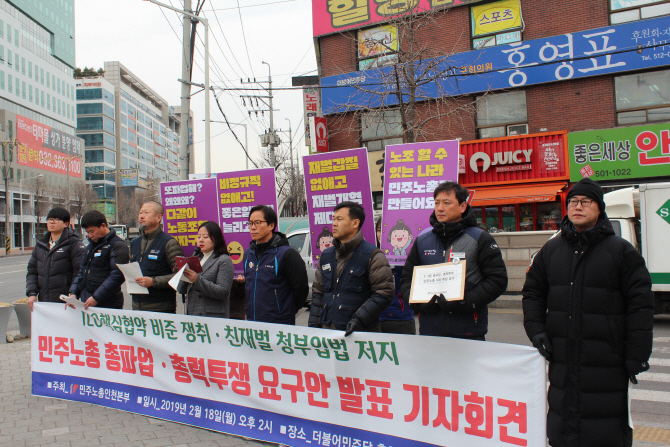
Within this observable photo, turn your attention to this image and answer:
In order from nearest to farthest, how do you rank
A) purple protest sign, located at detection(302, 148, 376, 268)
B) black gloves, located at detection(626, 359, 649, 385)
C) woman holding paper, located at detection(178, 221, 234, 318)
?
black gloves, located at detection(626, 359, 649, 385) → woman holding paper, located at detection(178, 221, 234, 318) → purple protest sign, located at detection(302, 148, 376, 268)

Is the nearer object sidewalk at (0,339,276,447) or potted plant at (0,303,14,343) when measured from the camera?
sidewalk at (0,339,276,447)

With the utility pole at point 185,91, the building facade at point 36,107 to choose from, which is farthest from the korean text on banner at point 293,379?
the building facade at point 36,107

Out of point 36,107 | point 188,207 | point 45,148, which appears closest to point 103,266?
point 188,207

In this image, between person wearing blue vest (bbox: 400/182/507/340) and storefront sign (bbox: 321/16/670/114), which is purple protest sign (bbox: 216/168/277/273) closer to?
person wearing blue vest (bbox: 400/182/507/340)

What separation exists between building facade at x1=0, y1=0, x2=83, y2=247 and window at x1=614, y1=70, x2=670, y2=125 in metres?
48.4

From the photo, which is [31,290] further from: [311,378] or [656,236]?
[656,236]

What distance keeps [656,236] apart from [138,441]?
8.32 m

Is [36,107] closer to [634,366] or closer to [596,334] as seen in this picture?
[596,334]

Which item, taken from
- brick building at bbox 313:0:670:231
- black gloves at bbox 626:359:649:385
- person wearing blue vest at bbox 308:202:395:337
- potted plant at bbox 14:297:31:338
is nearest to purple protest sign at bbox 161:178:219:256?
person wearing blue vest at bbox 308:202:395:337

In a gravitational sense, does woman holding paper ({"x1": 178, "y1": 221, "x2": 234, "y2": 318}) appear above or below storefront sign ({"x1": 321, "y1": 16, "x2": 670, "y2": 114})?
below

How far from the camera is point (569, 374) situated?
2.69 meters

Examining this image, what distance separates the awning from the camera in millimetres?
14977

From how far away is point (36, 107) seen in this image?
199 ft

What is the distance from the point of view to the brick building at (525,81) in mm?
14828
